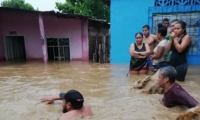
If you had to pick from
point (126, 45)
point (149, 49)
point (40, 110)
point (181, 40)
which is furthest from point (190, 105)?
point (126, 45)

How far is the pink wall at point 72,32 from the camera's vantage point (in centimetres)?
1167

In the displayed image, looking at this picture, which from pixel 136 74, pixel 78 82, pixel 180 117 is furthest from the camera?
pixel 136 74

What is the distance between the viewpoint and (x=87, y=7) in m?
17.2

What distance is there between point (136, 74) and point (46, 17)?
7.71 meters

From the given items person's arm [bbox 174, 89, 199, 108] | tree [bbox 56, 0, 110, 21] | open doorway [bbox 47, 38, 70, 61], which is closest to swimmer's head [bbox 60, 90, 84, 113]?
person's arm [bbox 174, 89, 199, 108]

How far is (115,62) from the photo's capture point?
916cm

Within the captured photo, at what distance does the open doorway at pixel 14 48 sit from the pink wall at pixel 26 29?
0.50m

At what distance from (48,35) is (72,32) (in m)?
1.54

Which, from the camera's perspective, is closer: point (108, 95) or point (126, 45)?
point (108, 95)

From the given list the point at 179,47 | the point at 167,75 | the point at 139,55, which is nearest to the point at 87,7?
the point at 139,55

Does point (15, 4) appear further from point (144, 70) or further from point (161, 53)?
point (161, 53)

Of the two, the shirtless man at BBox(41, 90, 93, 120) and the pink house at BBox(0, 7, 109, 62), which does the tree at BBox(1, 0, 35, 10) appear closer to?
the pink house at BBox(0, 7, 109, 62)

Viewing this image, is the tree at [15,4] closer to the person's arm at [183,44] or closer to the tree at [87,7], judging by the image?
the tree at [87,7]

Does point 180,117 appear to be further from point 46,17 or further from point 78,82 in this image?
point 46,17
